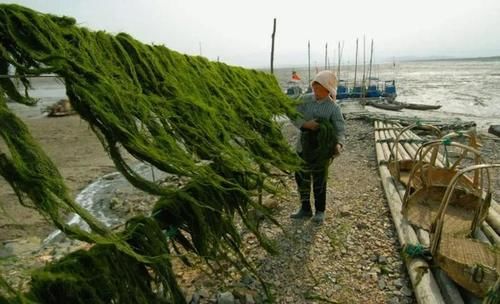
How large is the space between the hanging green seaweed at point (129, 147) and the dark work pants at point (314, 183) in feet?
5.22

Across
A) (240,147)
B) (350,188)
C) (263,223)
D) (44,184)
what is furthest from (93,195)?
(44,184)

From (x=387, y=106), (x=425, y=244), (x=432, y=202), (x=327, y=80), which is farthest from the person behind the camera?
(x=387, y=106)

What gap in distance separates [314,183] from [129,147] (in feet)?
12.5

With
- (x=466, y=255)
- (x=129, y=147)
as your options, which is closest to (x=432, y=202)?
(x=466, y=255)

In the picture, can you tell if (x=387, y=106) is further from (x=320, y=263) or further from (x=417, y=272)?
(x=417, y=272)

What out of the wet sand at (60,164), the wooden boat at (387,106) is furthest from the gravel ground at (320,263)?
the wooden boat at (387,106)

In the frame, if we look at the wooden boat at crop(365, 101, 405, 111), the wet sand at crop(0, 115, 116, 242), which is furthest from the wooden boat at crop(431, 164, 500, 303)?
the wooden boat at crop(365, 101, 405, 111)

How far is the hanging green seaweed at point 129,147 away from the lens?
1753 millimetres

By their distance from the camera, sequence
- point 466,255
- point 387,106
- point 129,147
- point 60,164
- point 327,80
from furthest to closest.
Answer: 1. point 387,106
2. point 60,164
3. point 327,80
4. point 466,255
5. point 129,147

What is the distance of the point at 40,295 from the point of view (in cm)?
200

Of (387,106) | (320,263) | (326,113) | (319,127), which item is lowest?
(387,106)

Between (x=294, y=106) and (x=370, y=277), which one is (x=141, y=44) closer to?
(x=294, y=106)

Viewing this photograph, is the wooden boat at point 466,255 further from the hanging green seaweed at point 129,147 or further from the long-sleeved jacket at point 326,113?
the hanging green seaweed at point 129,147

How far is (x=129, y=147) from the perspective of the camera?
2.14 m
